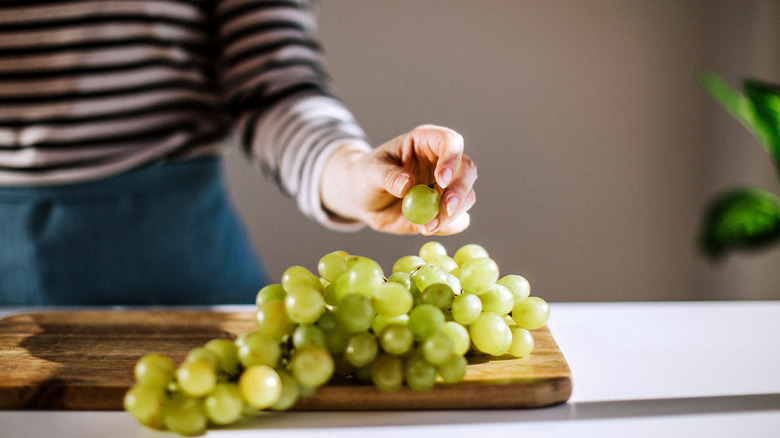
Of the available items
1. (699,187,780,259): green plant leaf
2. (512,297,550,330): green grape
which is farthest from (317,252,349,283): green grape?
(699,187,780,259): green plant leaf

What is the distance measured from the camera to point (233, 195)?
89.0 inches

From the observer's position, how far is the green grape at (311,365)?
490 millimetres

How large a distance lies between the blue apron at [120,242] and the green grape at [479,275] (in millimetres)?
672

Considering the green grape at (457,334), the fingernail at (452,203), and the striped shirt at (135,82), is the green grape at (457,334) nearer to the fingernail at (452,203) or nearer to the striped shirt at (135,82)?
the fingernail at (452,203)

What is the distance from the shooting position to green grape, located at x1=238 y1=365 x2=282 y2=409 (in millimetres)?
471

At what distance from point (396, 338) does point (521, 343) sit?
171 mm

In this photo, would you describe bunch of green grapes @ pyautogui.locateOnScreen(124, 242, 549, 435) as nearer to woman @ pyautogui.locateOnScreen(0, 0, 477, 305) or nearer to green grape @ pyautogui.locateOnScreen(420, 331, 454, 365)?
green grape @ pyautogui.locateOnScreen(420, 331, 454, 365)

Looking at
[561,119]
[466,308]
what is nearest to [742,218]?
[561,119]

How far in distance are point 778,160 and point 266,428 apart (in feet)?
3.90

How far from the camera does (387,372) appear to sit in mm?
508

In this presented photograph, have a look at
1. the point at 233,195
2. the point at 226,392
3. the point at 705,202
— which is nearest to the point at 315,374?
the point at 226,392

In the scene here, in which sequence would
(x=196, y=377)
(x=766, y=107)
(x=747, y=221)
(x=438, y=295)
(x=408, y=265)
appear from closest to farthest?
(x=196, y=377)
(x=438, y=295)
(x=408, y=265)
(x=766, y=107)
(x=747, y=221)

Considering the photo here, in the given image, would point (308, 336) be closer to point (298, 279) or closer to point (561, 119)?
point (298, 279)

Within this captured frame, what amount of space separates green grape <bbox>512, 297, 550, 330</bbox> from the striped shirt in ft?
1.64
